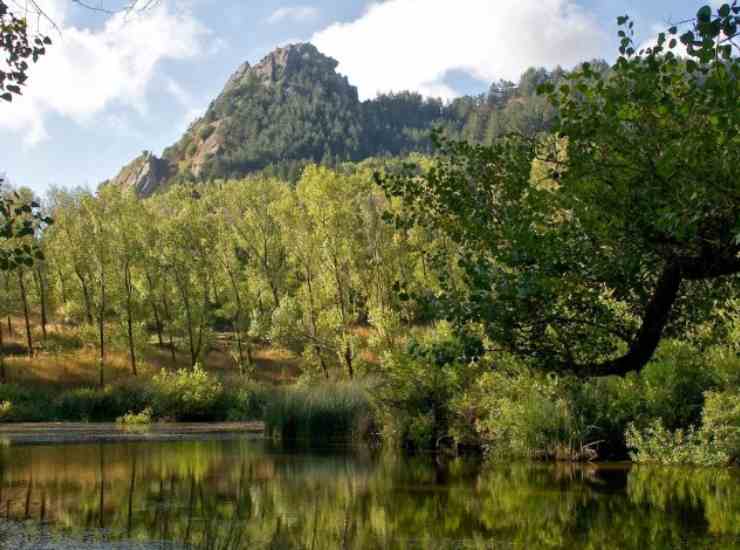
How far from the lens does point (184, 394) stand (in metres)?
43.9

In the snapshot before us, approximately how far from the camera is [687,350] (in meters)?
23.9

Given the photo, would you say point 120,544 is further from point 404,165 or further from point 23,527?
point 404,165

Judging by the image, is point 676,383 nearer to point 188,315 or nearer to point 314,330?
point 314,330

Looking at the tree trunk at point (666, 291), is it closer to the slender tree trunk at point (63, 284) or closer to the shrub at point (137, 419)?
the shrub at point (137, 419)

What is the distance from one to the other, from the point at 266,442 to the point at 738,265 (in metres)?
25.3

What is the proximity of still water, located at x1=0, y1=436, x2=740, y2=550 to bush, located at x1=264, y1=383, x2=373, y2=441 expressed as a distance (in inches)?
217

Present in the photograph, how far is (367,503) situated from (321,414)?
15.0m

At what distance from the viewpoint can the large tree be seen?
355 inches

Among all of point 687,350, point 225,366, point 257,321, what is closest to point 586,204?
point 687,350

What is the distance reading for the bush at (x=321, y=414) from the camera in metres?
31.8

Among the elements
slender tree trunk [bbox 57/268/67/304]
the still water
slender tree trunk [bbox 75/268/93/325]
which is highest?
slender tree trunk [bbox 57/268/67/304]

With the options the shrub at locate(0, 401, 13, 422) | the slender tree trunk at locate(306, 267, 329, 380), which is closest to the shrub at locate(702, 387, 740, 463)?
the slender tree trunk at locate(306, 267, 329, 380)

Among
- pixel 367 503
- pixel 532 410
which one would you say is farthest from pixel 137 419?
pixel 367 503

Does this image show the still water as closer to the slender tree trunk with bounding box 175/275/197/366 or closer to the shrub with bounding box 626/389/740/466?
the shrub with bounding box 626/389/740/466
